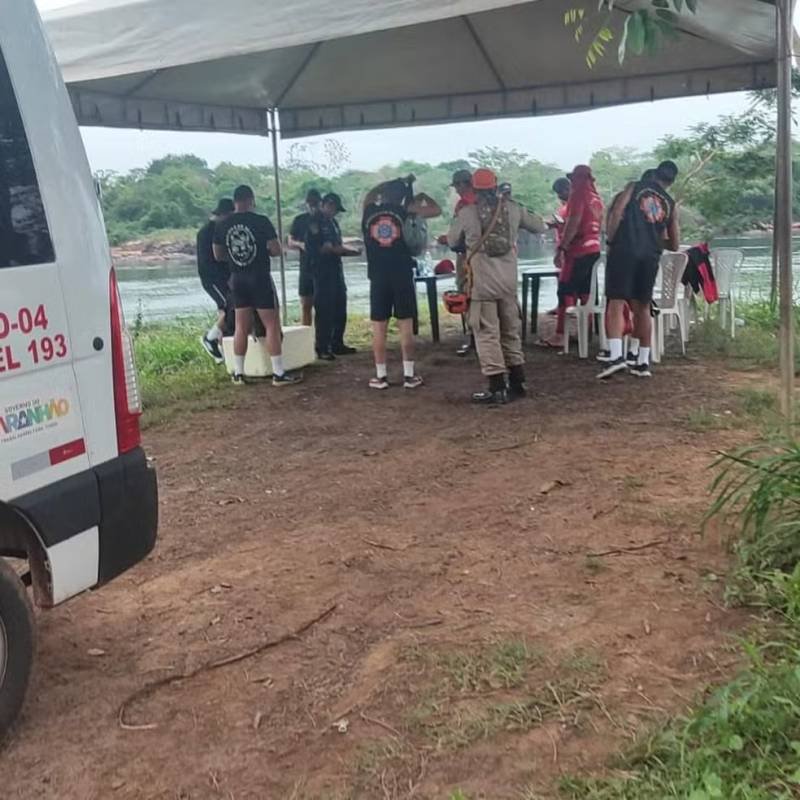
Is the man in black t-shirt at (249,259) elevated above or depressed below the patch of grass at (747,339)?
above

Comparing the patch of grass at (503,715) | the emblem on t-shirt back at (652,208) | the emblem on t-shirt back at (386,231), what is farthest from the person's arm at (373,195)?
the patch of grass at (503,715)

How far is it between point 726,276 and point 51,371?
7.94m

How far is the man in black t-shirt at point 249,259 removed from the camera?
7586 millimetres

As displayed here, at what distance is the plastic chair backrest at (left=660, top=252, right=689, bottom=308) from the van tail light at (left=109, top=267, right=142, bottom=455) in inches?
246

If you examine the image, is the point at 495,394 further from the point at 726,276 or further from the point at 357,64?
the point at 357,64

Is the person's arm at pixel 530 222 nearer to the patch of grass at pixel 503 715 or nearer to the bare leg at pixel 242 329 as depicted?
the bare leg at pixel 242 329

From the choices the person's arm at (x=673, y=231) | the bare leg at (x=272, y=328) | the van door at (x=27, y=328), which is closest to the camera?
the van door at (x=27, y=328)

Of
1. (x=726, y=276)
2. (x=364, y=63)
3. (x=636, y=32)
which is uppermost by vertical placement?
(x=364, y=63)

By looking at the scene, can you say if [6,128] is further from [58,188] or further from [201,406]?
[201,406]

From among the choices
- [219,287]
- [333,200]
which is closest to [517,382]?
[333,200]

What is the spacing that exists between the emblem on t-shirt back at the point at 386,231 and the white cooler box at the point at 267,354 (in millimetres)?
1611

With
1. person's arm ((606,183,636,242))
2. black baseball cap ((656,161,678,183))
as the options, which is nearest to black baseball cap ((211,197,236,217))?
person's arm ((606,183,636,242))

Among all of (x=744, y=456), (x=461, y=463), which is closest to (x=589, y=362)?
(x=461, y=463)

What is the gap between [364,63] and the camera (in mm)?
10469
